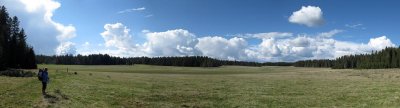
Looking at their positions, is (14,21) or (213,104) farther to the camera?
(14,21)

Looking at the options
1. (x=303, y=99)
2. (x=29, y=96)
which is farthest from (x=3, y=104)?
(x=303, y=99)

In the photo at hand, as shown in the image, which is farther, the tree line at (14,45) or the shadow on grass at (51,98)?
the tree line at (14,45)

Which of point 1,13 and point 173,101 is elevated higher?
point 1,13

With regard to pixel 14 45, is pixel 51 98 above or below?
below

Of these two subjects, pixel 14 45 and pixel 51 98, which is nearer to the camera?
pixel 51 98

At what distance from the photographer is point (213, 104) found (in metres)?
37.6

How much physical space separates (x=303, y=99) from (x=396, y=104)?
365 inches

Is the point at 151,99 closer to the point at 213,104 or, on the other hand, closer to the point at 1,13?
the point at 213,104

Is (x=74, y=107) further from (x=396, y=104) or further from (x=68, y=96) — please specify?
(x=396, y=104)

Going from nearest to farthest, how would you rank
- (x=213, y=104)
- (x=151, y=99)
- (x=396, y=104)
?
1. (x=396, y=104)
2. (x=213, y=104)
3. (x=151, y=99)

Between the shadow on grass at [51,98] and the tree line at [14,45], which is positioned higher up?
the tree line at [14,45]

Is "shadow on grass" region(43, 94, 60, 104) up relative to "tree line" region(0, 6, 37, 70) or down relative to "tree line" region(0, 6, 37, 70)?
down

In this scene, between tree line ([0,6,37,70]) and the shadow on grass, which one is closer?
the shadow on grass

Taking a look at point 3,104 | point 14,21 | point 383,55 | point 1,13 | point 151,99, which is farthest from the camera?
point 383,55
